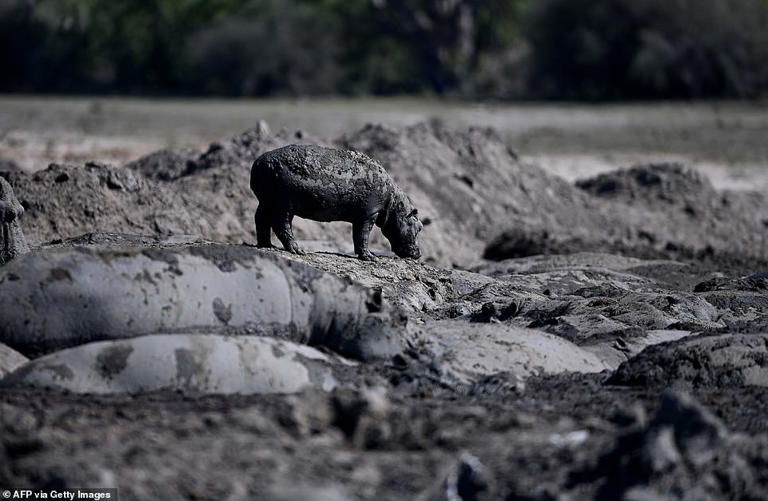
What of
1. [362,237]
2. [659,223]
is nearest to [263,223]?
[362,237]

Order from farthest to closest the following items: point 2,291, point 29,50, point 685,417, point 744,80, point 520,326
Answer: point 29,50, point 744,80, point 520,326, point 2,291, point 685,417

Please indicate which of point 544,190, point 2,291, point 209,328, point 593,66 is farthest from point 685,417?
point 593,66

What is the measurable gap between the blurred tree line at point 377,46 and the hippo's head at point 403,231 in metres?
36.1

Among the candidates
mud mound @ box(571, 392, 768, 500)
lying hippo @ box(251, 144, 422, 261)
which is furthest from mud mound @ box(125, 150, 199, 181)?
mud mound @ box(571, 392, 768, 500)

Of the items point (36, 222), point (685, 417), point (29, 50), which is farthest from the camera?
point (29, 50)

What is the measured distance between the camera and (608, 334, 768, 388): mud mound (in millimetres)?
9617

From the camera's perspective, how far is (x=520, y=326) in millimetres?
10992

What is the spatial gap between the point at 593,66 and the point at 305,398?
1669 inches

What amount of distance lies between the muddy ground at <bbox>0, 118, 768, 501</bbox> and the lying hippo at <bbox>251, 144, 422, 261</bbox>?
36 cm

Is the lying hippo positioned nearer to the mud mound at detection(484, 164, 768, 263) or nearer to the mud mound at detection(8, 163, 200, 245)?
the mud mound at detection(8, 163, 200, 245)

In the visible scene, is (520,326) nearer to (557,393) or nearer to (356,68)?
(557,393)

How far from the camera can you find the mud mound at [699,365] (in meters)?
9.62

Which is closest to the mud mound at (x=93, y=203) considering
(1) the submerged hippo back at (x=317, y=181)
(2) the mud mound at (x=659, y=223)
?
(1) the submerged hippo back at (x=317, y=181)

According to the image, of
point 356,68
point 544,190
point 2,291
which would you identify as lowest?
point 356,68
